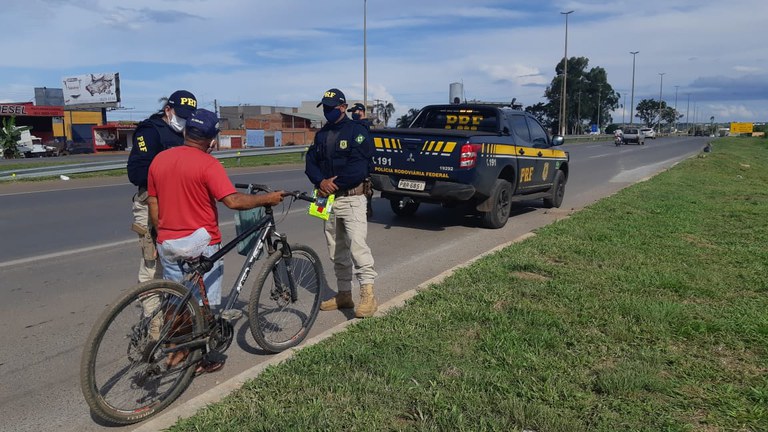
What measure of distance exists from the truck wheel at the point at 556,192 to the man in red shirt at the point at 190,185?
9.07 metres

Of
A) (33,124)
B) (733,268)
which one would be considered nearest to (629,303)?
(733,268)

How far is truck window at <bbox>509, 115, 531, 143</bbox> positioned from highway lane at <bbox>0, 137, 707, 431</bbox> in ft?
4.77

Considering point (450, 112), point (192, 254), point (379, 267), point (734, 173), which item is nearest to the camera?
point (192, 254)

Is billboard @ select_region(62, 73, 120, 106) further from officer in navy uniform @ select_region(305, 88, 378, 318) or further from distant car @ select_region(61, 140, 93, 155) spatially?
officer in navy uniform @ select_region(305, 88, 378, 318)

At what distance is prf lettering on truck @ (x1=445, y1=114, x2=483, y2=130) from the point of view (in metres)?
9.95

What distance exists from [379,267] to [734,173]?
62.6ft

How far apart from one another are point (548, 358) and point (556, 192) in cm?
857

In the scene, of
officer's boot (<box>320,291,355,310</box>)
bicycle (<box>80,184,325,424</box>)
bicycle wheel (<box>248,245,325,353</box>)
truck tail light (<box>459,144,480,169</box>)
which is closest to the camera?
bicycle (<box>80,184,325,424</box>)

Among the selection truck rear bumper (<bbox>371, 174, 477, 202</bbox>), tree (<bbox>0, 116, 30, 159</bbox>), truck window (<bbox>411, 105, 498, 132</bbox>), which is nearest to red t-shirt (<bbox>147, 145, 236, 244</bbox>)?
truck rear bumper (<bbox>371, 174, 477, 202</bbox>)

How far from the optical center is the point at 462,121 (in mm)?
10117

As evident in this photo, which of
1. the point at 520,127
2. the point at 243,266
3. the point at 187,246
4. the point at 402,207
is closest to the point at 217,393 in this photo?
the point at 187,246

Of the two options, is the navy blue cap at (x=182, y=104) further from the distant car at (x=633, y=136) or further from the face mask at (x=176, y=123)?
the distant car at (x=633, y=136)

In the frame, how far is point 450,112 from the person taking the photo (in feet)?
33.8

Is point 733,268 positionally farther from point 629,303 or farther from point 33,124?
point 33,124
